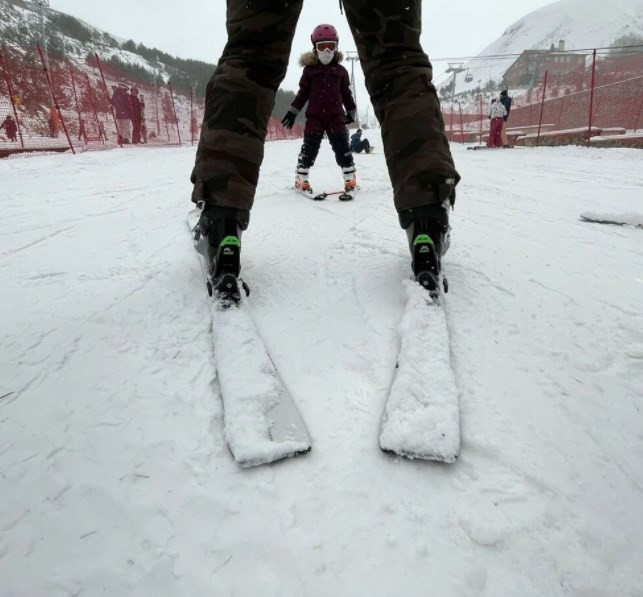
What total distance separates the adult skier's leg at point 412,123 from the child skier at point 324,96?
219 centimetres

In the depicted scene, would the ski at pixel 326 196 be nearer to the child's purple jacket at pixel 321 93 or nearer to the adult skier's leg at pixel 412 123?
the child's purple jacket at pixel 321 93

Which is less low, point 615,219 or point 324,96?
point 324,96

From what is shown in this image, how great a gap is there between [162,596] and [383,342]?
2.18ft

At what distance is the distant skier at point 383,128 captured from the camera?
1145 mm

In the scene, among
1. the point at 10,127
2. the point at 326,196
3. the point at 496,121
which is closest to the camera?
the point at 326,196

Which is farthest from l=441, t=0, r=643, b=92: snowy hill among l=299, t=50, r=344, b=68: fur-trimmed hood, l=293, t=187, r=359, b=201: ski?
l=293, t=187, r=359, b=201: ski

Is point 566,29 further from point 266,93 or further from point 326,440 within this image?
point 326,440

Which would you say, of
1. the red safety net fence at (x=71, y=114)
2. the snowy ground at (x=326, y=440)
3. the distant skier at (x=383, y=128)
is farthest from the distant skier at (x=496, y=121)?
the distant skier at (x=383, y=128)

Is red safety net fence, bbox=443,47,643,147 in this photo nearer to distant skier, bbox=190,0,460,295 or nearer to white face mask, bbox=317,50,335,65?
white face mask, bbox=317,50,335,65

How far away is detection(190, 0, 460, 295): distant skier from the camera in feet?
3.76

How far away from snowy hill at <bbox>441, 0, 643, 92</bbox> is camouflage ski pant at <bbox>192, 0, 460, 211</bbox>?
7626 centimetres

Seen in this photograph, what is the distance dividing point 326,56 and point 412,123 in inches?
110

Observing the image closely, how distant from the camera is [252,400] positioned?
2.54 feet

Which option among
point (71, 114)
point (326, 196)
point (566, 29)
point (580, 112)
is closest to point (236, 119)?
point (326, 196)
